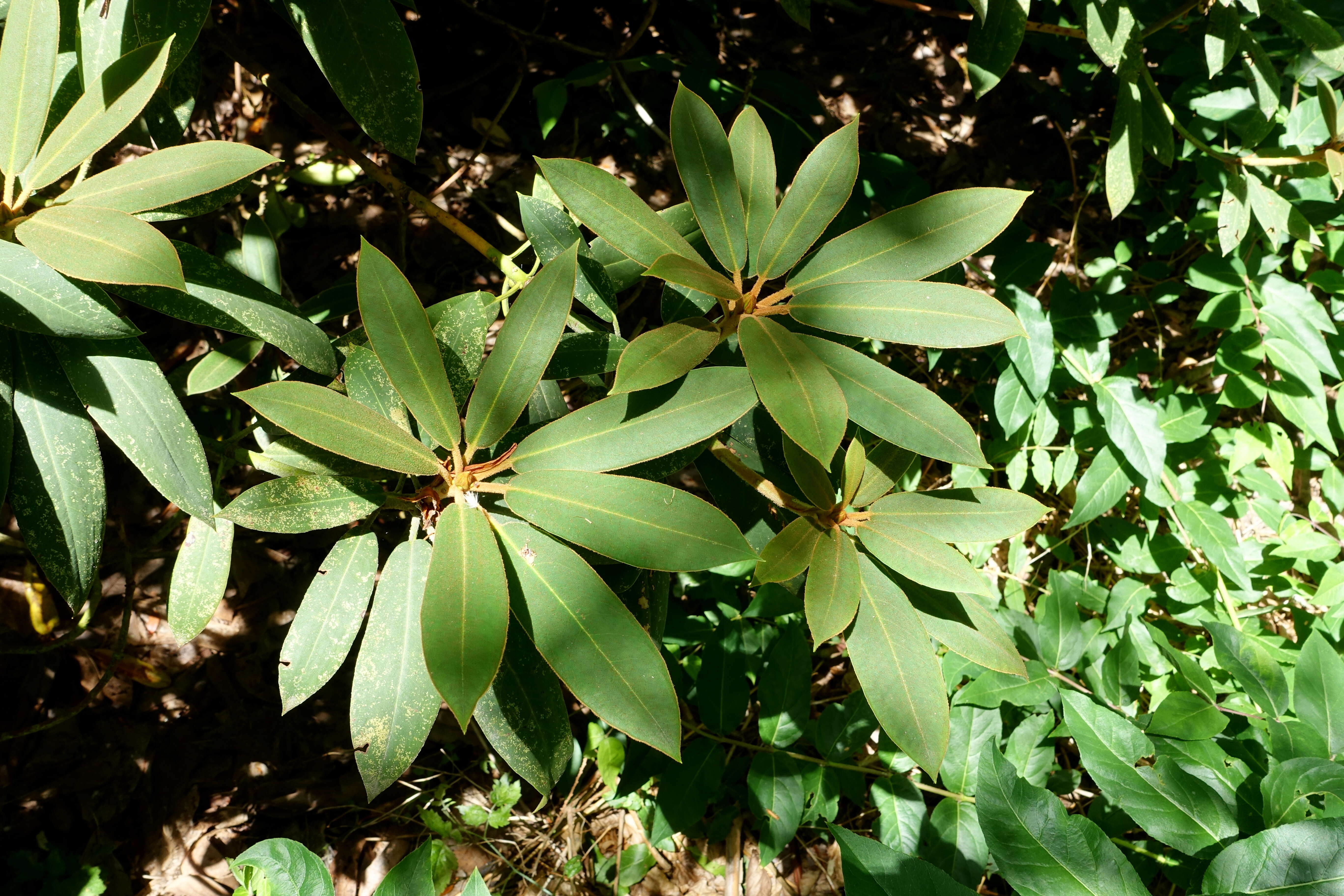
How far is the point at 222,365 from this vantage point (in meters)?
1.11

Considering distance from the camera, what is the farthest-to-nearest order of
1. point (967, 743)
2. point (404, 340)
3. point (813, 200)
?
point (967, 743) < point (813, 200) < point (404, 340)

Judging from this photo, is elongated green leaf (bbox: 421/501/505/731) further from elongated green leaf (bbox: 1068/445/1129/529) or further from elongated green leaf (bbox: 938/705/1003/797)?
elongated green leaf (bbox: 1068/445/1129/529)

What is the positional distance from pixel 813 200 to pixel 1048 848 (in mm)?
814

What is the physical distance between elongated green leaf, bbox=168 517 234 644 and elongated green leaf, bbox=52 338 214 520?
209 mm

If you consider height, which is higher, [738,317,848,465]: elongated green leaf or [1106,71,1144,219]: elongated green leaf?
[1106,71,1144,219]: elongated green leaf

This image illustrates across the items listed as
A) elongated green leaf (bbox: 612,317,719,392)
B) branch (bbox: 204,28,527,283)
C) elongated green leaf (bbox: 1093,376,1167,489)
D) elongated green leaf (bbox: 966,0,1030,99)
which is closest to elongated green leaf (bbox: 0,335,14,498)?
branch (bbox: 204,28,527,283)

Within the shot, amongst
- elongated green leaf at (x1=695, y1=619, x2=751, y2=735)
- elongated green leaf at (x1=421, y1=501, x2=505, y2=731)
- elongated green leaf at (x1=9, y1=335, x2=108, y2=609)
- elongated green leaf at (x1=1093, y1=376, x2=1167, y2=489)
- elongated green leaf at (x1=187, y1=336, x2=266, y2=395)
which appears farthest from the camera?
elongated green leaf at (x1=1093, y1=376, x2=1167, y2=489)

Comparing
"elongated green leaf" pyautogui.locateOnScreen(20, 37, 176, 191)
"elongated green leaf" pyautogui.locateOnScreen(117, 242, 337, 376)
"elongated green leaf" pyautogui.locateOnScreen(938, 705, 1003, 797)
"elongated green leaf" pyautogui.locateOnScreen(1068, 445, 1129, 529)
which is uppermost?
"elongated green leaf" pyautogui.locateOnScreen(20, 37, 176, 191)

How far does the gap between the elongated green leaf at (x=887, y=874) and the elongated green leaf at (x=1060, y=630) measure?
711mm

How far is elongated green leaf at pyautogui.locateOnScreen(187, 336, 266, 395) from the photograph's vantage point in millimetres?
1071

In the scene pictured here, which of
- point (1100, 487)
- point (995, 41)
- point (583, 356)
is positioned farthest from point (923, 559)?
point (1100, 487)

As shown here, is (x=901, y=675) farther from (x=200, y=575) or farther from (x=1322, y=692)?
(x=200, y=575)

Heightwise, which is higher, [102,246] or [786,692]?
[102,246]

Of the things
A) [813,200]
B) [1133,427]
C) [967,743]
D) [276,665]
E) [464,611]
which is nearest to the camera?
[464,611]
